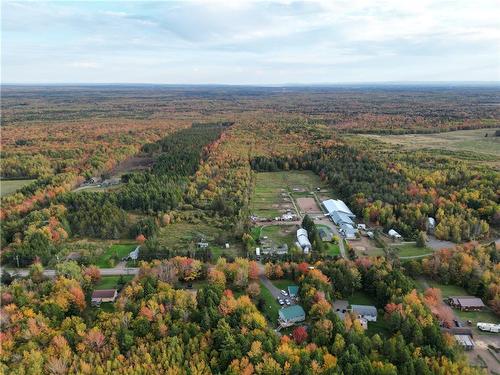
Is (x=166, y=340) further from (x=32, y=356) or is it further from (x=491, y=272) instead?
(x=491, y=272)

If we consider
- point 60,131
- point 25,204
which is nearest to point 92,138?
point 60,131

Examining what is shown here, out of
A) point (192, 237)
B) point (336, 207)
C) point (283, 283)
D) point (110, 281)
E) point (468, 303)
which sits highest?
point (336, 207)

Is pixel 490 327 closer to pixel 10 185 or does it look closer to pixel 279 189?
pixel 279 189

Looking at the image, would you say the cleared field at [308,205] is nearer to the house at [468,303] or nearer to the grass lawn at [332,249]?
the grass lawn at [332,249]

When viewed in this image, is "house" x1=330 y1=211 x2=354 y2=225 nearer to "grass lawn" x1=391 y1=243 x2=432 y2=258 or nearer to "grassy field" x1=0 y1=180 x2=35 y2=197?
"grass lawn" x1=391 y1=243 x2=432 y2=258

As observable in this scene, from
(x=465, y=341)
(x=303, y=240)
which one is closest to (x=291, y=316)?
(x=465, y=341)
